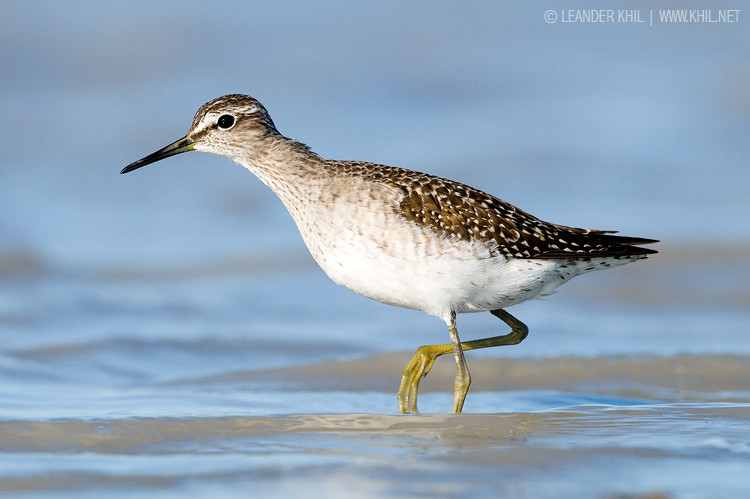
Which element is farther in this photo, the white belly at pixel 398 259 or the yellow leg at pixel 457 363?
the yellow leg at pixel 457 363

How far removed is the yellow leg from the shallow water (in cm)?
31

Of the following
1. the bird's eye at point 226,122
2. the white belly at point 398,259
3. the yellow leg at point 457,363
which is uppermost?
the bird's eye at point 226,122

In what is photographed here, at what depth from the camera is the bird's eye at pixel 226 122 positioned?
9703 mm

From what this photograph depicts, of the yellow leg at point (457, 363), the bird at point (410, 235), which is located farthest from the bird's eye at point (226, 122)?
the yellow leg at point (457, 363)

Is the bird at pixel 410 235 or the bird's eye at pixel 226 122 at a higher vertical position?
the bird's eye at pixel 226 122

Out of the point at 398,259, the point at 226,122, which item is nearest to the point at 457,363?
the point at 398,259

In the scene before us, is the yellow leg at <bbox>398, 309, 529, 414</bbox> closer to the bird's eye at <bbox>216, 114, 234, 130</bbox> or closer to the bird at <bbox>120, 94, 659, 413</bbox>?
the bird at <bbox>120, 94, 659, 413</bbox>

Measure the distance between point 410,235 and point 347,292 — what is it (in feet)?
19.4

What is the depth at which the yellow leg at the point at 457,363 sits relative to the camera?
920 cm

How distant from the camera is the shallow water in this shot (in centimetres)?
706

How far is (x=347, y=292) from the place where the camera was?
1452cm

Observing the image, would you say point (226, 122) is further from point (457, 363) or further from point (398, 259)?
point (457, 363)

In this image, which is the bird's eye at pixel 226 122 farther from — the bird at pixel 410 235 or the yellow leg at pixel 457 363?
the yellow leg at pixel 457 363

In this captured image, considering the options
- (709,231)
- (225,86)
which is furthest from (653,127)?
(225,86)
